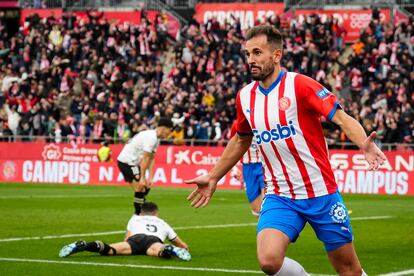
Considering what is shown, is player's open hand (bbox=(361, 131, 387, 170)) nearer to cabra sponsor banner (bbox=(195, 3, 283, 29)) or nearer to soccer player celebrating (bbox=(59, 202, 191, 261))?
soccer player celebrating (bbox=(59, 202, 191, 261))

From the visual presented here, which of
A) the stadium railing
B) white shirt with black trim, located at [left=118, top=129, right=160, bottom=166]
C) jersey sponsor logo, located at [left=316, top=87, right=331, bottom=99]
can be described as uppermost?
jersey sponsor logo, located at [left=316, top=87, right=331, bottom=99]

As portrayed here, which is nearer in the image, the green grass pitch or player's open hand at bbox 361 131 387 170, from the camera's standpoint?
player's open hand at bbox 361 131 387 170

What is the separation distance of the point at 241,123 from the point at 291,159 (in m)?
0.63

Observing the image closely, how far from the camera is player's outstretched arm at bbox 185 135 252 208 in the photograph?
8.95 meters

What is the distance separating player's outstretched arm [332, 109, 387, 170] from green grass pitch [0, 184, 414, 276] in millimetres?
4775

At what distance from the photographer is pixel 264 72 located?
28.1ft

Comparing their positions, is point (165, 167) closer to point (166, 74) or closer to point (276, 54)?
point (166, 74)

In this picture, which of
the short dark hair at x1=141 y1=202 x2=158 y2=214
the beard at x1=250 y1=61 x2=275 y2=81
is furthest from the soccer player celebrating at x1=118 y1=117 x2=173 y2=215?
the beard at x1=250 y1=61 x2=275 y2=81

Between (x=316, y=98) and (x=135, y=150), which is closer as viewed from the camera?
(x=316, y=98)

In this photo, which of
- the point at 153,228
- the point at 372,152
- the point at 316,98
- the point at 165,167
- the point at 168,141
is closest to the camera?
the point at 372,152

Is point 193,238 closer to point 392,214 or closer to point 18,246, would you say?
point 18,246

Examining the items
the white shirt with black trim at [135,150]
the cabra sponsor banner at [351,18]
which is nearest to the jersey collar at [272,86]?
the white shirt with black trim at [135,150]

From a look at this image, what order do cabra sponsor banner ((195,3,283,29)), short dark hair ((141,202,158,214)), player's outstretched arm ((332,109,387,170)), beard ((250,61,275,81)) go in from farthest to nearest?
cabra sponsor banner ((195,3,283,29)) → short dark hair ((141,202,158,214)) → beard ((250,61,275,81)) → player's outstretched arm ((332,109,387,170))

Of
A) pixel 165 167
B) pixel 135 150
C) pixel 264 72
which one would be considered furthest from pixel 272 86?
pixel 165 167
